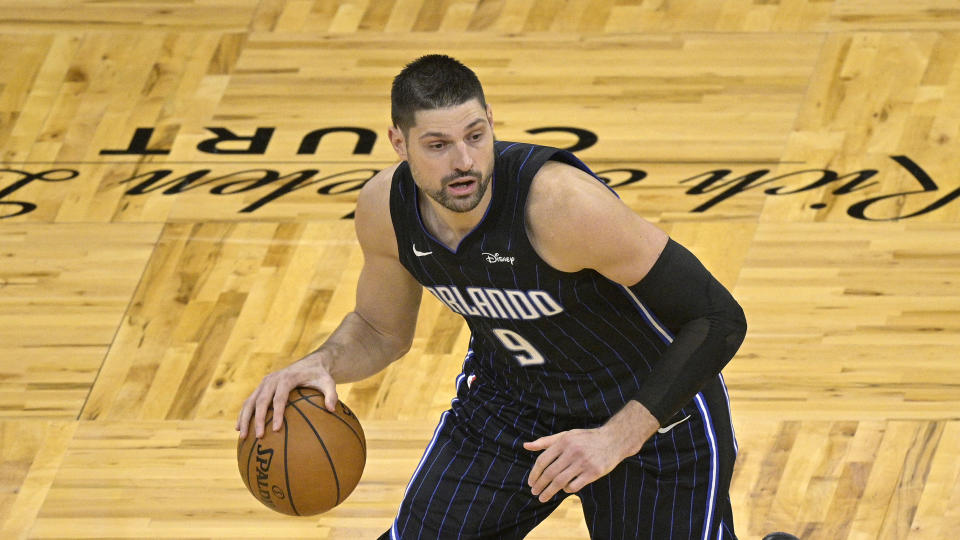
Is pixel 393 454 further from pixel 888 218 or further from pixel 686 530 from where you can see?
pixel 888 218

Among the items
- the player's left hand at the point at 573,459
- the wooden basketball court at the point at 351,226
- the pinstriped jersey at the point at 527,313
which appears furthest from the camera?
the wooden basketball court at the point at 351,226

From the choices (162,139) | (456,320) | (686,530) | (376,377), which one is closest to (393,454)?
(376,377)

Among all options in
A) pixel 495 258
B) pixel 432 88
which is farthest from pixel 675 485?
pixel 432 88

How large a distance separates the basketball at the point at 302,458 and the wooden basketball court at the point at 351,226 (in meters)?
1.04

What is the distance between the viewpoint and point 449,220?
3.38 meters

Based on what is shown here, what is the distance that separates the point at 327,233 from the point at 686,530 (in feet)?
9.34

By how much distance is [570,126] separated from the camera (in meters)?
6.61

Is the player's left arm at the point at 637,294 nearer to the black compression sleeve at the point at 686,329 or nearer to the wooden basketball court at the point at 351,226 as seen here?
the black compression sleeve at the point at 686,329

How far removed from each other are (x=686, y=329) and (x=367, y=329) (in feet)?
2.96

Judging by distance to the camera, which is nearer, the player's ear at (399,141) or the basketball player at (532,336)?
the basketball player at (532,336)

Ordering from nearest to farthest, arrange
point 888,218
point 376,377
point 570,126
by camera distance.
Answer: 1. point 376,377
2. point 888,218
3. point 570,126

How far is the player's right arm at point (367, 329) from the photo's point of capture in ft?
11.4


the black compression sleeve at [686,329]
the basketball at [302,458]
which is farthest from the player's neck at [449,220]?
the basketball at [302,458]

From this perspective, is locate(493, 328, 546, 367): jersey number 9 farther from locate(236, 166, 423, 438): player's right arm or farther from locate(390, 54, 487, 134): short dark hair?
locate(390, 54, 487, 134): short dark hair
